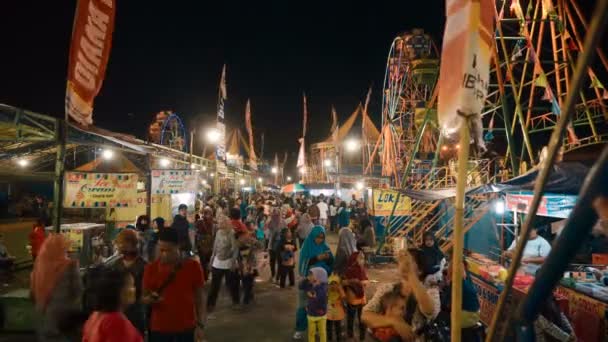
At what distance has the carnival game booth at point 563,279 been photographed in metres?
4.87

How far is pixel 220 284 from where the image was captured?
7633 millimetres

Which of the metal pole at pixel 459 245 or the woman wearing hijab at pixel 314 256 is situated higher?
the metal pole at pixel 459 245

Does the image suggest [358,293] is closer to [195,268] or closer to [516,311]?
[195,268]

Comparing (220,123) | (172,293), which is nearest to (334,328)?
(172,293)

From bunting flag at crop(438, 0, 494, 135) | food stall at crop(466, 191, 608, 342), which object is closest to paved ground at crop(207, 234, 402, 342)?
food stall at crop(466, 191, 608, 342)

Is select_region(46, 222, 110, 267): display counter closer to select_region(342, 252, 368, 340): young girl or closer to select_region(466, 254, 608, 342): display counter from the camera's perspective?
select_region(342, 252, 368, 340): young girl

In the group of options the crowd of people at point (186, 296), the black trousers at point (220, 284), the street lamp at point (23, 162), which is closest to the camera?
the crowd of people at point (186, 296)

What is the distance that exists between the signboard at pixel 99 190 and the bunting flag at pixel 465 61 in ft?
24.1

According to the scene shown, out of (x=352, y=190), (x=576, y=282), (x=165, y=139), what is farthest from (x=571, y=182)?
(x=352, y=190)

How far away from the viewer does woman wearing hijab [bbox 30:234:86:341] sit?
136 inches

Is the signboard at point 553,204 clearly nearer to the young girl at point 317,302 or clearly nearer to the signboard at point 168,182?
the young girl at point 317,302

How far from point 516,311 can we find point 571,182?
547cm

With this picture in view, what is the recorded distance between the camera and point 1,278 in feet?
31.5

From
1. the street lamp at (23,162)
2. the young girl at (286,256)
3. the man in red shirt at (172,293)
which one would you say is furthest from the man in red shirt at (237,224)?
the street lamp at (23,162)
